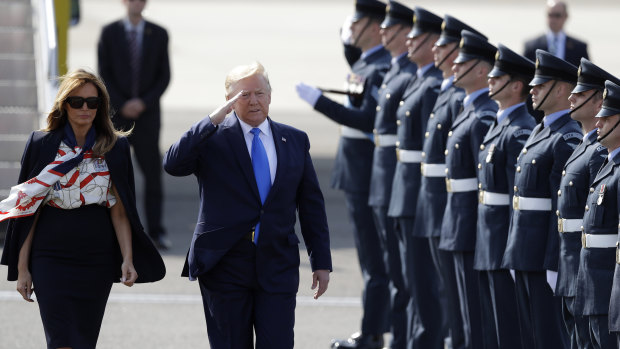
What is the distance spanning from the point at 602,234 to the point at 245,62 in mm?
36028

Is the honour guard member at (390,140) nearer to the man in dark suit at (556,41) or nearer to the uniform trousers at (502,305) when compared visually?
the uniform trousers at (502,305)

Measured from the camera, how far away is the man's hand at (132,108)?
12062 mm

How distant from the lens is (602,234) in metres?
5.98

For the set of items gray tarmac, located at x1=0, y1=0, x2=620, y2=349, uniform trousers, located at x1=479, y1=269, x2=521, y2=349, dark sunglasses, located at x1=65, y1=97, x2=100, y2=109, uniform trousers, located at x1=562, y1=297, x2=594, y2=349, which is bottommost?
gray tarmac, located at x1=0, y1=0, x2=620, y2=349

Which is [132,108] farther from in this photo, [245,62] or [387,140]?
[245,62]

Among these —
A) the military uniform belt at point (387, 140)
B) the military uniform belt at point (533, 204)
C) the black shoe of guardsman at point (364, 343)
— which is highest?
the military uniform belt at point (533, 204)

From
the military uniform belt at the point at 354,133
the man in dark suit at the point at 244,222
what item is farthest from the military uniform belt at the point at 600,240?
the military uniform belt at the point at 354,133

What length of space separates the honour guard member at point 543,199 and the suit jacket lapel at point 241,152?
1338mm

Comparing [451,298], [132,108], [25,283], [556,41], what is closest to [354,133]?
[451,298]

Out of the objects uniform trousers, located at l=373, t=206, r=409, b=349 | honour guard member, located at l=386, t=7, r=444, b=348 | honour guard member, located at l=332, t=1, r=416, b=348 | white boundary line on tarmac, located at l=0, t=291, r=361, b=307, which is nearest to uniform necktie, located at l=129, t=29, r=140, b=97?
white boundary line on tarmac, located at l=0, t=291, r=361, b=307

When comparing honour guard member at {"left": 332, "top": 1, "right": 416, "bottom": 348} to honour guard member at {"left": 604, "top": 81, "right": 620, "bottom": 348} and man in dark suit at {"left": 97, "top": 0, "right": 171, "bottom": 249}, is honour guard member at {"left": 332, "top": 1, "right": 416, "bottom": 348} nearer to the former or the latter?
honour guard member at {"left": 604, "top": 81, "right": 620, "bottom": 348}

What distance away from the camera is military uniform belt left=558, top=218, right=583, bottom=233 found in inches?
248

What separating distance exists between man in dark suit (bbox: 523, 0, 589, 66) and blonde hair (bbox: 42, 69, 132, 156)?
25.9 feet

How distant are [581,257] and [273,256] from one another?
4.19 ft
